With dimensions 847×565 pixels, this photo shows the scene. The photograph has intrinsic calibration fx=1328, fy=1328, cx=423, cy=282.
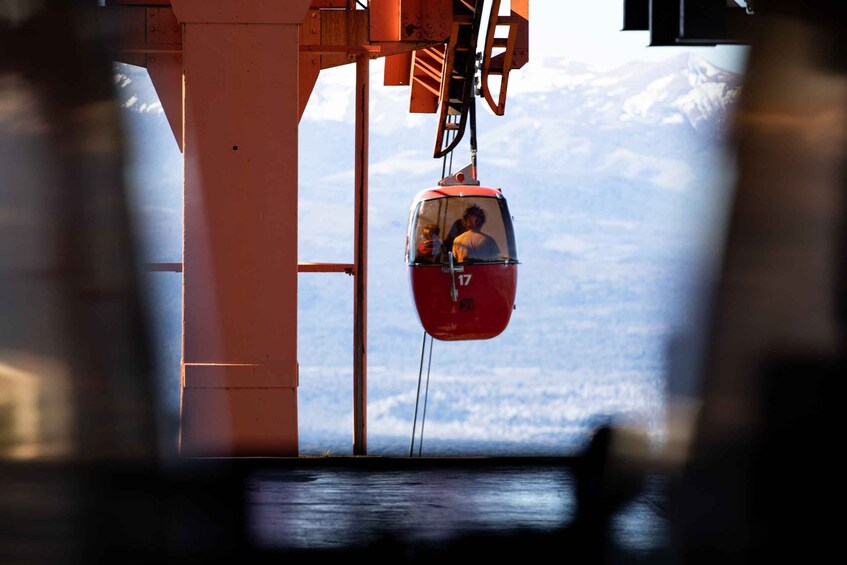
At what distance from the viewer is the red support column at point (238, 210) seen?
999 centimetres

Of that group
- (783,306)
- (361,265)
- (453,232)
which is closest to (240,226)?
(361,265)

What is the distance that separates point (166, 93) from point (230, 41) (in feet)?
18.3

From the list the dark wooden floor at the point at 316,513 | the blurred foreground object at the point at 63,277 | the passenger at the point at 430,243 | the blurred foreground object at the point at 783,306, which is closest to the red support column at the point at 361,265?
the passenger at the point at 430,243

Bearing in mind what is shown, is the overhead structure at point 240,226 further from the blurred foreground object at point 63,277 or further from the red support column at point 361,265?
the blurred foreground object at point 63,277

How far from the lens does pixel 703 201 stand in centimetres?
501

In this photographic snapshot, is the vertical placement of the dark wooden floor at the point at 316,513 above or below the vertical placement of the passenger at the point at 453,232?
below

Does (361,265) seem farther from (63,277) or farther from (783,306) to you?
(63,277)

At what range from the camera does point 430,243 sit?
57.4 ft

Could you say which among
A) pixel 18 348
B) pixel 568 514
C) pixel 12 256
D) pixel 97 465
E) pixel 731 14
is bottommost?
pixel 568 514

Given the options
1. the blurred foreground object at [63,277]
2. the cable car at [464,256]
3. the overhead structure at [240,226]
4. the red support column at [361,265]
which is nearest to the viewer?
the blurred foreground object at [63,277]

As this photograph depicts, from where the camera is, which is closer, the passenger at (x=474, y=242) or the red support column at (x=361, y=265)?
the red support column at (x=361, y=265)

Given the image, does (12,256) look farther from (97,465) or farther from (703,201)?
(703,201)

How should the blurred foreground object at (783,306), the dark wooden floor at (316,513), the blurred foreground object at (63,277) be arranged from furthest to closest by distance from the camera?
the blurred foreground object at (783,306) → the dark wooden floor at (316,513) → the blurred foreground object at (63,277)

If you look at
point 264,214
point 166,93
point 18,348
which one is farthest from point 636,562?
point 166,93
